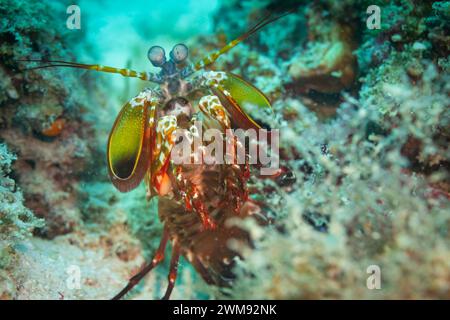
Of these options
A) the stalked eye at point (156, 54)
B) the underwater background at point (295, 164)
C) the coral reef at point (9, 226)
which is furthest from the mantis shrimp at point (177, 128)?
the coral reef at point (9, 226)

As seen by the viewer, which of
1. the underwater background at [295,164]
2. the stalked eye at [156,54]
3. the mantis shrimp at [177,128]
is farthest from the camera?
the stalked eye at [156,54]

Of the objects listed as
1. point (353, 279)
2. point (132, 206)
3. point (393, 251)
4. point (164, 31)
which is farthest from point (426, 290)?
point (164, 31)

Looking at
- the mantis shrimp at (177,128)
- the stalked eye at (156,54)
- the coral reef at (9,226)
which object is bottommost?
the coral reef at (9,226)

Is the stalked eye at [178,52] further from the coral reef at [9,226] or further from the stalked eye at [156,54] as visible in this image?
the coral reef at [9,226]

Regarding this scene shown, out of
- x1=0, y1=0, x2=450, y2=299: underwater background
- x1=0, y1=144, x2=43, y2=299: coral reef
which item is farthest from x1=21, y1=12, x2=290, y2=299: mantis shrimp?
x1=0, y1=144, x2=43, y2=299: coral reef

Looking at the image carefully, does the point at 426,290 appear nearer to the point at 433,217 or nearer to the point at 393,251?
the point at 393,251

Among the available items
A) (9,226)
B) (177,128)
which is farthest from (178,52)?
(9,226)
